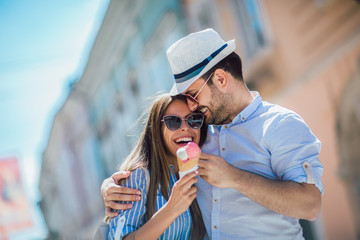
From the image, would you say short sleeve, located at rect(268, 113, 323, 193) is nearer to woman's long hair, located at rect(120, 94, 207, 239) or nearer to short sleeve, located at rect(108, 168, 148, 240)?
woman's long hair, located at rect(120, 94, 207, 239)

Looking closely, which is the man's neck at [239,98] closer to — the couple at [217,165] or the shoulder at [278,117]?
the couple at [217,165]

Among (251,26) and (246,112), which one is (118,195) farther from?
(251,26)

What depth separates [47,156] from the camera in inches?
1318

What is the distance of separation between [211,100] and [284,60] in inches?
206

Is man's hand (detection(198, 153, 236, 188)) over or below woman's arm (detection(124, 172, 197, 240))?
over

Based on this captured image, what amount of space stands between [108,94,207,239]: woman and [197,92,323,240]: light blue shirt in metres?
0.18

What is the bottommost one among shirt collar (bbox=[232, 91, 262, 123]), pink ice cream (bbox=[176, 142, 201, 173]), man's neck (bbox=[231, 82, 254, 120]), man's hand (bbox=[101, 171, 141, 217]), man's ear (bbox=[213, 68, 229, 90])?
man's hand (bbox=[101, 171, 141, 217])

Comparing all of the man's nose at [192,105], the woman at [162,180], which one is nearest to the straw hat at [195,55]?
the man's nose at [192,105]

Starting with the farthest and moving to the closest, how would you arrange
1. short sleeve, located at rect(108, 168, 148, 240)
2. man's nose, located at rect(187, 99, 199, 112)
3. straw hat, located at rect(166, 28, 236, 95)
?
man's nose, located at rect(187, 99, 199, 112) → straw hat, located at rect(166, 28, 236, 95) → short sleeve, located at rect(108, 168, 148, 240)

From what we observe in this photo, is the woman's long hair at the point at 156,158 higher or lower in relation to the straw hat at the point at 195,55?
lower

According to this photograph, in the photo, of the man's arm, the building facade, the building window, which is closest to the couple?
the man's arm

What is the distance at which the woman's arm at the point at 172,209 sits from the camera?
242 centimetres

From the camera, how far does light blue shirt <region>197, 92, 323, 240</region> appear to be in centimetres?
238

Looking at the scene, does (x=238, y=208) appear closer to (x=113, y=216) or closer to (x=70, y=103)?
(x=113, y=216)
